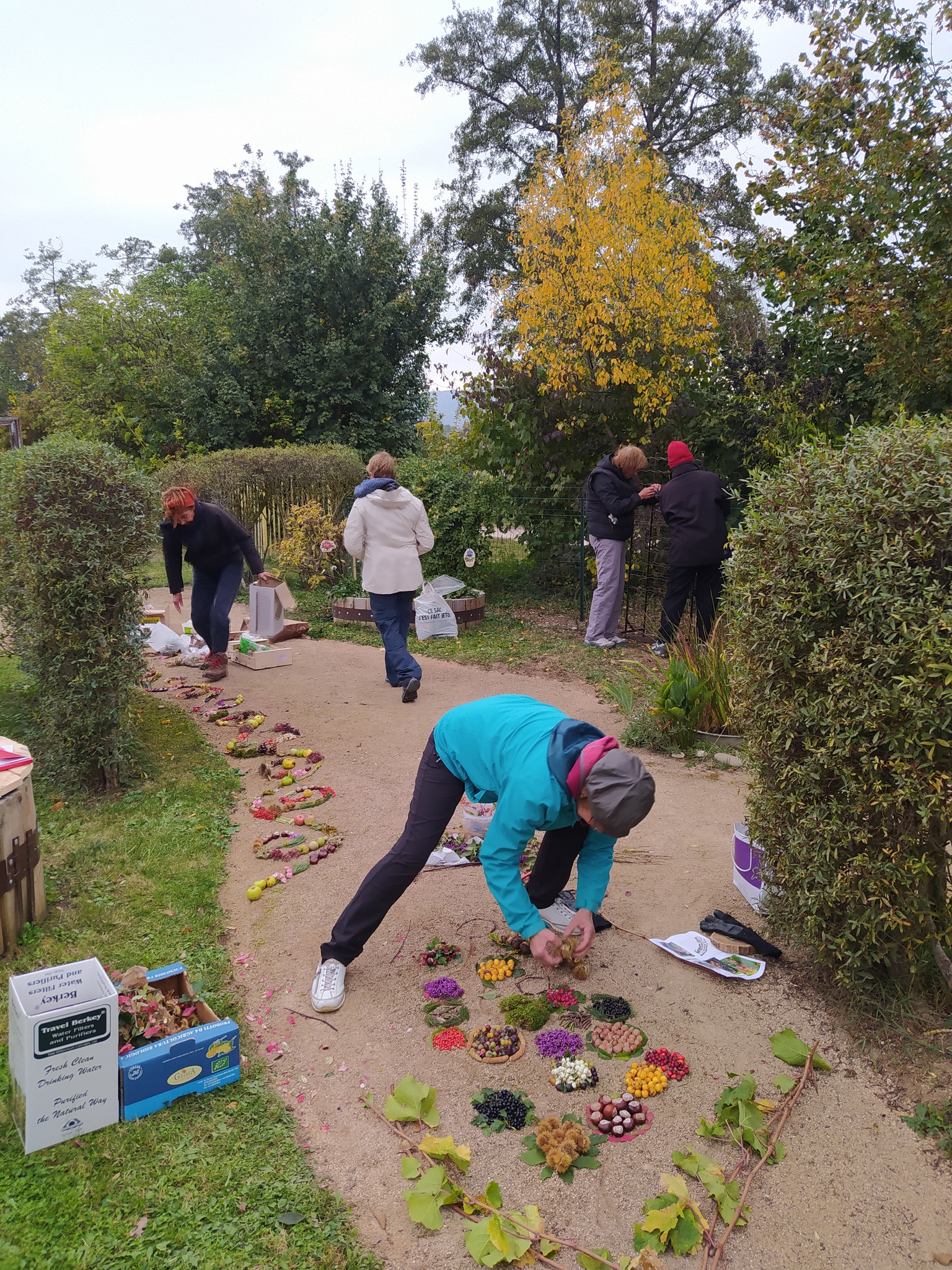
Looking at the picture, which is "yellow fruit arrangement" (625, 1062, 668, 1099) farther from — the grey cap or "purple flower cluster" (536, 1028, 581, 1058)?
the grey cap

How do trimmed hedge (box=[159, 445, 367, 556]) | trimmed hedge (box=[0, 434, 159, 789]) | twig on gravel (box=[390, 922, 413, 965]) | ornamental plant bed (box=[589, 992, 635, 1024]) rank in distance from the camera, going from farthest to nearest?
trimmed hedge (box=[159, 445, 367, 556])
trimmed hedge (box=[0, 434, 159, 789])
twig on gravel (box=[390, 922, 413, 965])
ornamental plant bed (box=[589, 992, 635, 1024])

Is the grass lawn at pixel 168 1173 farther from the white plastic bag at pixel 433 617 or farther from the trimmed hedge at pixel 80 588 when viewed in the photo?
the white plastic bag at pixel 433 617

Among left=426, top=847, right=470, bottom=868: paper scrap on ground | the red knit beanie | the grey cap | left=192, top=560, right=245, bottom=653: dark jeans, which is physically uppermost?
the red knit beanie

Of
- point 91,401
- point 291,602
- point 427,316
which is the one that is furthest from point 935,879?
point 91,401

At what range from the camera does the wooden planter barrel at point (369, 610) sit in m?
9.46

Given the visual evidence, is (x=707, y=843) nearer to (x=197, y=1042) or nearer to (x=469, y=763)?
(x=469, y=763)

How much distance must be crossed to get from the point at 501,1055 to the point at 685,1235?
832 millimetres

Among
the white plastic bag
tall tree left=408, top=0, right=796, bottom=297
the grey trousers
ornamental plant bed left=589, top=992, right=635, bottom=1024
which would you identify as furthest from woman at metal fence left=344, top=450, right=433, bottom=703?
tall tree left=408, top=0, right=796, bottom=297

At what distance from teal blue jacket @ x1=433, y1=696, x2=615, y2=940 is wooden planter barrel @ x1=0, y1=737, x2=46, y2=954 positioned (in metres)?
1.71

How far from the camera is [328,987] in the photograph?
3.12 meters

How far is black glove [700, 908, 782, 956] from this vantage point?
3334 millimetres

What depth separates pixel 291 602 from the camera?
848 cm

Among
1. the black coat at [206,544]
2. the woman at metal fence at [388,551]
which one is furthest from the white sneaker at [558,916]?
the black coat at [206,544]

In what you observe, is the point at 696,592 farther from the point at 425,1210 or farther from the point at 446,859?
the point at 425,1210
